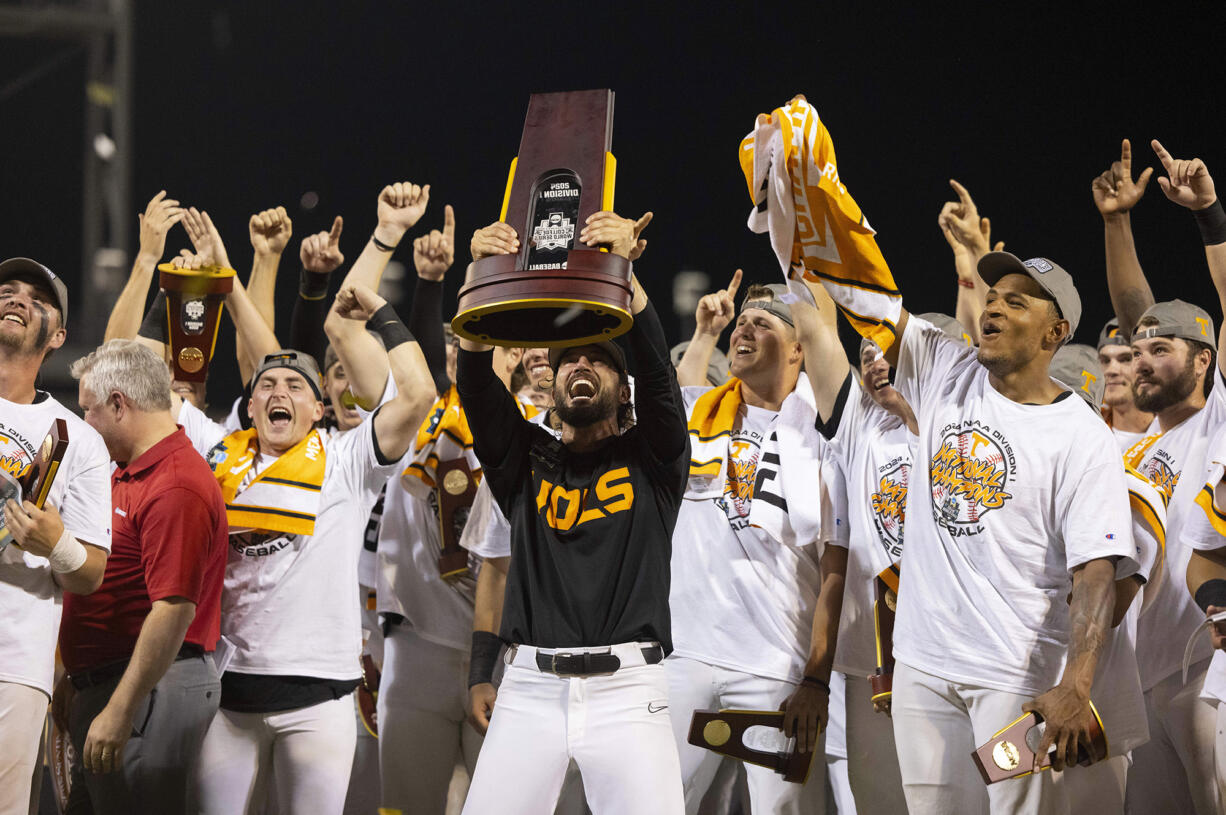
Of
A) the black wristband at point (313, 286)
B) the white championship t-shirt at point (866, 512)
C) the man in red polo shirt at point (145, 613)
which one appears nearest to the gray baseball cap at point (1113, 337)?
the white championship t-shirt at point (866, 512)

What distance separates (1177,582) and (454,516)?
2287 mm

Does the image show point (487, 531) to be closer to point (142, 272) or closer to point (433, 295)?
point (433, 295)

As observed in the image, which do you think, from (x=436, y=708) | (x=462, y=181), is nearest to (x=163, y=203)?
(x=436, y=708)

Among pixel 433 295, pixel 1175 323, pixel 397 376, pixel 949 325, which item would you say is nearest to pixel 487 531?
pixel 397 376

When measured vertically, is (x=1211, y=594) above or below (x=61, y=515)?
below

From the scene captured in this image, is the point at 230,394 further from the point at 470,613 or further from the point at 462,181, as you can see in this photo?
the point at 470,613

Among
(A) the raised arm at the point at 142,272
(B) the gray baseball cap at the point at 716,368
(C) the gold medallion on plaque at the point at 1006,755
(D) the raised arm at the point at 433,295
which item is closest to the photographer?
(C) the gold medallion on plaque at the point at 1006,755

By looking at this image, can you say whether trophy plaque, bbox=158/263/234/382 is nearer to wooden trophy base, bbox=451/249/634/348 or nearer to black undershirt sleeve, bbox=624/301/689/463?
wooden trophy base, bbox=451/249/634/348

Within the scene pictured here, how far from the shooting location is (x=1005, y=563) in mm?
2740

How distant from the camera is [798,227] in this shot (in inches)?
118

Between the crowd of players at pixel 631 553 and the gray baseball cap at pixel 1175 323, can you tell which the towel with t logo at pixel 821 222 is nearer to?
the crowd of players at pixel 631 553

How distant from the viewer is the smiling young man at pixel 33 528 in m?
2.76

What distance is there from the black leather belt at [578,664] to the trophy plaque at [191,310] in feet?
7.25

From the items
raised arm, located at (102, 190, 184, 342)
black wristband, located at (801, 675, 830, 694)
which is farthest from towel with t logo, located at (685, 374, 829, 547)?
raised arm, located at (102, 190, 184, 342)
